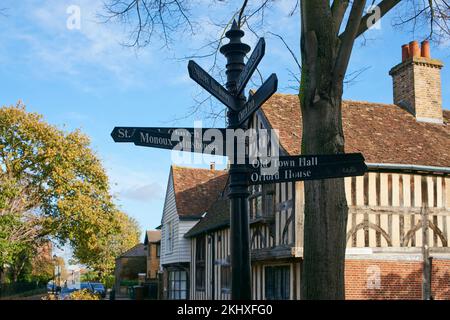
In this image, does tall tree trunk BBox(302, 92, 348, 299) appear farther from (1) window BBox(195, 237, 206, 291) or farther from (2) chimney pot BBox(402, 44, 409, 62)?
(1) window BBox(195, 237, 206, 291)

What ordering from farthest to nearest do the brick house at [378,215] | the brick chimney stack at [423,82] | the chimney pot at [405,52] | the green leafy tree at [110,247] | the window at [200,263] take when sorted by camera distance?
the green leafy tree at [110,247], the window at [200,263], the chimney pot at [405,52], the brick chimney stack at [423,82], the brick house at [378,215]

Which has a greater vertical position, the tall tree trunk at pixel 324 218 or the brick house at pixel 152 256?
the tall tree trunk at pixel 324 218

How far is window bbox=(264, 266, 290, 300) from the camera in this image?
1582 centimetres

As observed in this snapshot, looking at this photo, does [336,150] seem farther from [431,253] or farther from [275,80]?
[431,253]

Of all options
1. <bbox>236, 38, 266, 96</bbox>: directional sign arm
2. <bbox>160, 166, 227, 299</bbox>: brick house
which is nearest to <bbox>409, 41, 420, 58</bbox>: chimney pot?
<bbox>160, 166, 227, 299</bbox>: brick house

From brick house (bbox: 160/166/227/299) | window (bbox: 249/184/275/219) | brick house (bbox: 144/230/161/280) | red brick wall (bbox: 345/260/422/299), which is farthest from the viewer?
brick house (bbox: 144/230/161/280)

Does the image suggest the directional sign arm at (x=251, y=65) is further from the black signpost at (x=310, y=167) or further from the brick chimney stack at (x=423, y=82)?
the brick chimney stack at (x=423, y=82)

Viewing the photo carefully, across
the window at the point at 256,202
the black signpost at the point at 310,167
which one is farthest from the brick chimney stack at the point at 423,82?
the black signpost at the point at 310,167

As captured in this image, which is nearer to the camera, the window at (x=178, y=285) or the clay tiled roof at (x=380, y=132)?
the clay tiled roof at (x=380, y=132)

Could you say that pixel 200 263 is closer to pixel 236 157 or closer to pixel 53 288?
pixel 53 288

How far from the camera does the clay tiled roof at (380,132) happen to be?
16.1 metres

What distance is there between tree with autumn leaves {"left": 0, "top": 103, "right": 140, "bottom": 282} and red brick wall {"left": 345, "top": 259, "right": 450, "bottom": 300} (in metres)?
20.9

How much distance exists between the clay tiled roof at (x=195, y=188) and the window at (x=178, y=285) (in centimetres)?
332

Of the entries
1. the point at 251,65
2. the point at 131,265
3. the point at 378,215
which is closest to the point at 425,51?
the point at 378,215
